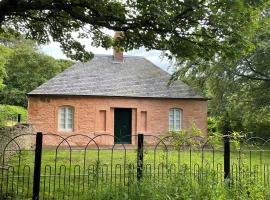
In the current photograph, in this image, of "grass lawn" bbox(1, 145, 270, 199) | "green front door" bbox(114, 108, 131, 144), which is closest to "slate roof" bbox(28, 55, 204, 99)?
"green front door" bbox(114, 108, 131, 144)

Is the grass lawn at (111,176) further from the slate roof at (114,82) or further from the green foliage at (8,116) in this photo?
the slate roof at (114,82)

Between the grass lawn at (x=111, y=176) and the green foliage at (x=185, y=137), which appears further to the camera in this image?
the green foliage at (x=185, y=137)

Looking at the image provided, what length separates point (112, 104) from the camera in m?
23.8

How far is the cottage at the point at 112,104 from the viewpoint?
23.0 m

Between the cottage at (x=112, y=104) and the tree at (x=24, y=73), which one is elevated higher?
the tree at (x=24, y=73)

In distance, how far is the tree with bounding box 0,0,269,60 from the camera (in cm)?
714

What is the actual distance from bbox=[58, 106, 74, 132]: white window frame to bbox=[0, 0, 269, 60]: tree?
13.5m

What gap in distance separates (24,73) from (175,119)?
Result: 2140cm

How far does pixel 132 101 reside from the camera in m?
24.1

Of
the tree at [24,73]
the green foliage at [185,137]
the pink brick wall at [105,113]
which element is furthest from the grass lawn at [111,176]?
the tree at [24,73]

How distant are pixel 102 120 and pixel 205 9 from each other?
17227mm

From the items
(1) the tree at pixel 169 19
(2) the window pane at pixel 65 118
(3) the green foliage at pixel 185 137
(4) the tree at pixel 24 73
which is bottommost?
(3) the green foliage at pixel 185 137

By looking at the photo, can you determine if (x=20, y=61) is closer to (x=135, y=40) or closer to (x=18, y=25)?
(x=18, y=25)

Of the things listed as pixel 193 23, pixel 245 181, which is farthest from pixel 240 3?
pixel 245 181
